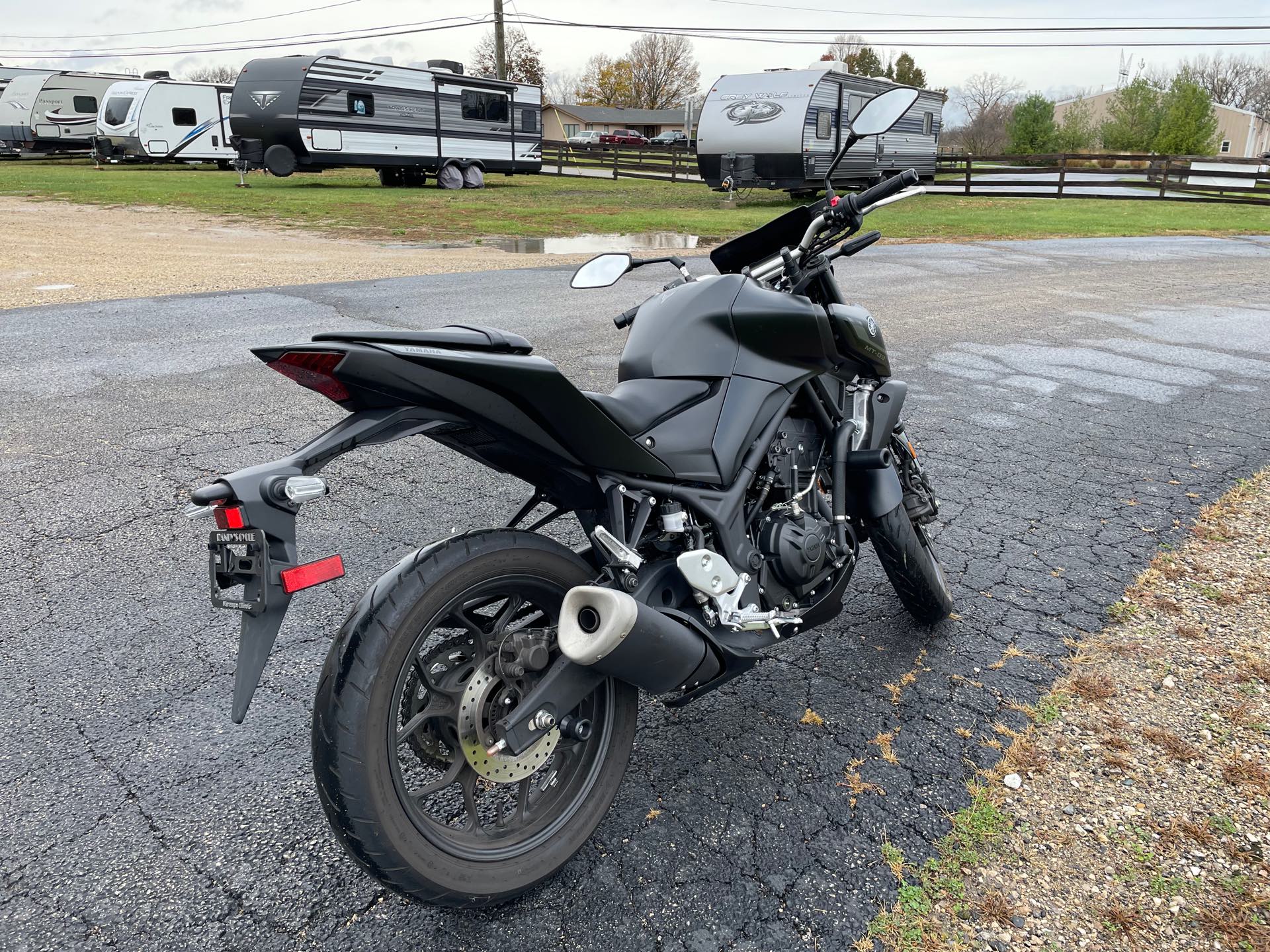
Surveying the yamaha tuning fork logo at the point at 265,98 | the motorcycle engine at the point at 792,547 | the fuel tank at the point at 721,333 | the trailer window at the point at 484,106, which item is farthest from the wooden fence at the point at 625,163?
the motorcycle engine at the point at 792,547

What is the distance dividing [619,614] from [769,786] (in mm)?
919

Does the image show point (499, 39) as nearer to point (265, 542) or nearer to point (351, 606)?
point (351, 606)

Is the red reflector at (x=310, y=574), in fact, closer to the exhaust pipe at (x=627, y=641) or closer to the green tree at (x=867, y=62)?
the exhaust pipe at (x=627, y=641)

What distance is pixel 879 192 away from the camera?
8.73ft

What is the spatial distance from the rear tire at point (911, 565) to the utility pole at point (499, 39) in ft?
126

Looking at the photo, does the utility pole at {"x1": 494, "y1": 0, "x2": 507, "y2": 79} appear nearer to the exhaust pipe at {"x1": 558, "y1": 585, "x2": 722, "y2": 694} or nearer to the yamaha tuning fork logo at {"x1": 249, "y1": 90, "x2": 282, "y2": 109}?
the yamaha tuning fork logo at {"x1": 249, "y1": 90, "x2": 282, "y2": 109}

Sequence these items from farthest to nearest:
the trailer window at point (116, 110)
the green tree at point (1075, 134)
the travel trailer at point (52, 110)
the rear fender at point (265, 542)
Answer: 1. the green tree at point (1075, 134)
2. the travel trailer at point (52, 110)
3. the trailer window at point (116, 110)
4. the rear fender at point (265, 542)

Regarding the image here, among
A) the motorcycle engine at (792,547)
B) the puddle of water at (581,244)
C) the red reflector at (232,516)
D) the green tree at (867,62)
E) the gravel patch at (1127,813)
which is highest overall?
the green tree at (867,62)

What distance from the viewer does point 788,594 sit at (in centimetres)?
268

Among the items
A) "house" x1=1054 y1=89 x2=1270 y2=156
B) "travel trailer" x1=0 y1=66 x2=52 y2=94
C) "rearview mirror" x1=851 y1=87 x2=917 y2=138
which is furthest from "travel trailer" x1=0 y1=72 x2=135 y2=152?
"house" x1=1054 y1=89 x2=1270 y2=156

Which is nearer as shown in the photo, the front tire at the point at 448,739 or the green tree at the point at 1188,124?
the front tire at the point at 448,739

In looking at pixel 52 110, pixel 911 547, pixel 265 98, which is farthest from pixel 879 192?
pixel 52 110

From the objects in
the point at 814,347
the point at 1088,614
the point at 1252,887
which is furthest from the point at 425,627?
the point at 1088,614

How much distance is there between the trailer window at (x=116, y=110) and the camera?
105 ft
